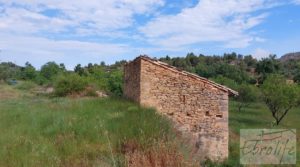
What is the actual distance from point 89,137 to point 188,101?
19.4 ft

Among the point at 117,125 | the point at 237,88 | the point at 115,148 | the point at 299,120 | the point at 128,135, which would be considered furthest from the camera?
the point at 237,88

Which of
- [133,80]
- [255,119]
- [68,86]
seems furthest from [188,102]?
[255,119]

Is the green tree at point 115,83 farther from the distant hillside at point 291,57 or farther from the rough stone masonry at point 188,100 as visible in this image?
the distant hillside at point 291,57

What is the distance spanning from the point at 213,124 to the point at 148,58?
11.8ft

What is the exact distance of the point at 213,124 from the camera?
46.4 feet

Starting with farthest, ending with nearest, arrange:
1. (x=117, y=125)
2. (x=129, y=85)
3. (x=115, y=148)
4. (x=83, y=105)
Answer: (x=129, y=85), (x=83, y=105), (x=117, y=125), (x=115, y=148)

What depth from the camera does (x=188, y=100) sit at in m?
13.9

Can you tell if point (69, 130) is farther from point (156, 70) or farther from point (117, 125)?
point (156, 70)

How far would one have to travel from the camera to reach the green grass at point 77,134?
6.66 m

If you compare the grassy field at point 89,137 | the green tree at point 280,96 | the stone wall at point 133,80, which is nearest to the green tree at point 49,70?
the green tree at point 280,96

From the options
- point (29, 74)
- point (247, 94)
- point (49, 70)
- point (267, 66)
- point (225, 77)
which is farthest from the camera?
point (29, 74)

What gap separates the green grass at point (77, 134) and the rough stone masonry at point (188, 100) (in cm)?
104

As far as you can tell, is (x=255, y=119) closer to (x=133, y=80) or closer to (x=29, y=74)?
(x=133, y=80)

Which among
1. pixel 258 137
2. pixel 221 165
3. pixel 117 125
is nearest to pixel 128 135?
pixel 117 125
